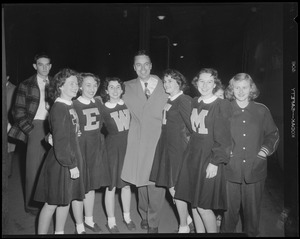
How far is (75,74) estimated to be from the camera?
2.44 m

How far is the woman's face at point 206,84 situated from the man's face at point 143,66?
0.45 meters

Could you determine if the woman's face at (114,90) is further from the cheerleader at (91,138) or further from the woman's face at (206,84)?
the woman's face at (206,84)

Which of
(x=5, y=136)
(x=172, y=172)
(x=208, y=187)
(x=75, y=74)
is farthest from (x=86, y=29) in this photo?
(x=208, y=187)

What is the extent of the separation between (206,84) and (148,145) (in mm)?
693

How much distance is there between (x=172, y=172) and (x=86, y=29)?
1431 mm

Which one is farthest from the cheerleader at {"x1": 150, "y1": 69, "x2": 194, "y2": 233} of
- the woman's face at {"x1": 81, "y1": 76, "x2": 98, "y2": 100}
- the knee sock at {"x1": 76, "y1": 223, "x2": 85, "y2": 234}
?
the knee sock at {"x1": 76, "y1": 223, "x2": 85, "y2": 234}

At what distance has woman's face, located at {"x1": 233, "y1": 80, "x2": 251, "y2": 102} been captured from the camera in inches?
97.4

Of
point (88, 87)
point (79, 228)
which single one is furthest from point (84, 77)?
point (79, 228)

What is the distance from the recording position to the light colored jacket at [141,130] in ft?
8.60

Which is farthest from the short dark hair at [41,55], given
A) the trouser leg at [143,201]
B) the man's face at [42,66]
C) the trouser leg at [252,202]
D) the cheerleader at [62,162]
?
the trouser leg at [252,202]

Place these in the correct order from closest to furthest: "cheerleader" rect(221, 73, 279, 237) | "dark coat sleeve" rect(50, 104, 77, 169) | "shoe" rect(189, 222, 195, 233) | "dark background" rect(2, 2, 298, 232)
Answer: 1. "dark coat sleeve" rect(50, 104, 77, 169)
2. "cheerleader" rect(221, 73, 279, 237)
3. "dark background" rect(2, 2, 298, 232)
4. "shoe" rect(189, 222, 195, 233)

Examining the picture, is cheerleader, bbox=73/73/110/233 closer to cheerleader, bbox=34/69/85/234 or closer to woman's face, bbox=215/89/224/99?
Answer: cheerleader, bbox=34/69/85/234

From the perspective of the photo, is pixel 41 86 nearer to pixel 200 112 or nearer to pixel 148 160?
pixel 148 160

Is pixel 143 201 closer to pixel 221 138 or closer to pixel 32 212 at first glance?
pixel 221 138
